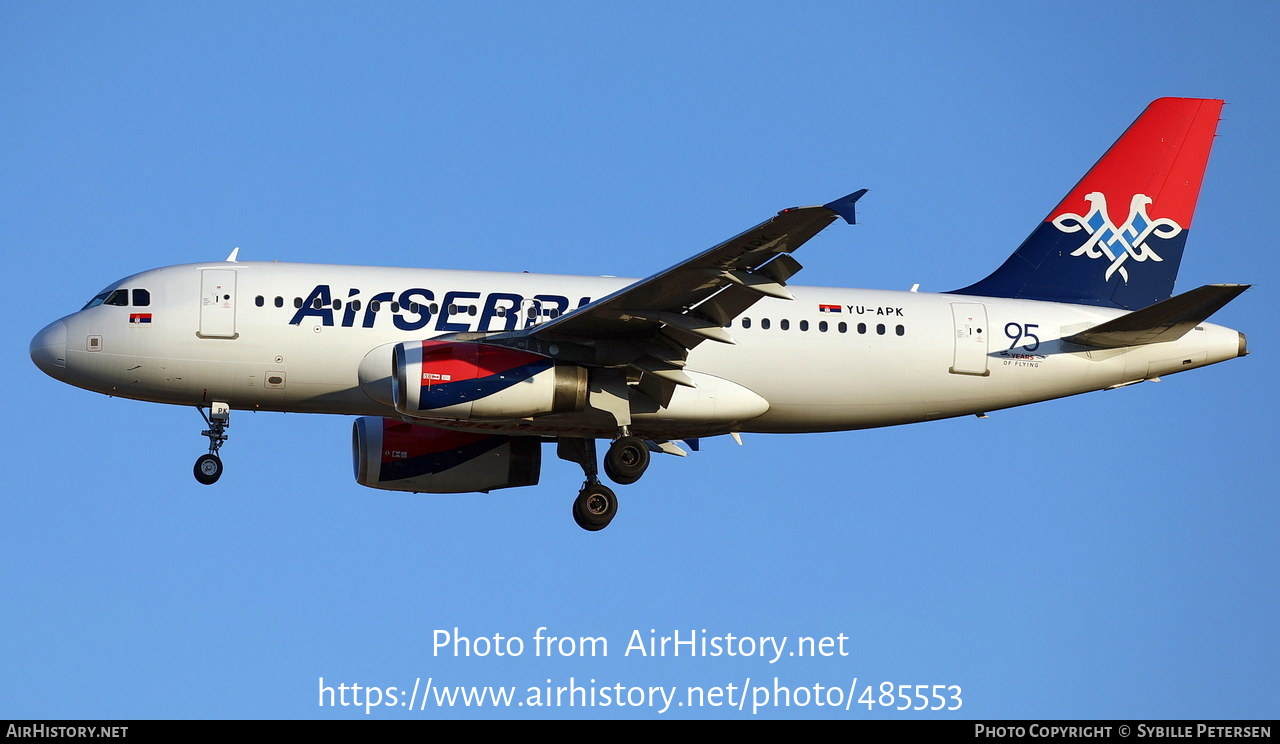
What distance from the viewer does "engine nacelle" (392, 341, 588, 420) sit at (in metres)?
27.1

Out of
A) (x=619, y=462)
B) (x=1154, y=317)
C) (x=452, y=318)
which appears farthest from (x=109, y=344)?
(x=1154, y=317)

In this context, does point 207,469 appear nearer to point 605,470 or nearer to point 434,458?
point 434,458

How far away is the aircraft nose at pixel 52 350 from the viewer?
2947 cm

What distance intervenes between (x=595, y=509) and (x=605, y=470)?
4.24ft

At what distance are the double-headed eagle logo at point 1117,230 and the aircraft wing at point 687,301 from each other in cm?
928

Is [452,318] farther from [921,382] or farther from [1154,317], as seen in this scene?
[1154,317]

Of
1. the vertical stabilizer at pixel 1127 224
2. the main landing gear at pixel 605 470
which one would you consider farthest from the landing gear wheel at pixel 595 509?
the vertical stabilizer at pixel 1127 224

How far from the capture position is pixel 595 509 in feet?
99.5

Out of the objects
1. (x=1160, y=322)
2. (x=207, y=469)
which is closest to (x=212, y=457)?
(x=207, y=469)

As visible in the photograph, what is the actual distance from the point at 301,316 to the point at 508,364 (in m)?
4.18

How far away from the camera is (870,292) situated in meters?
31.6

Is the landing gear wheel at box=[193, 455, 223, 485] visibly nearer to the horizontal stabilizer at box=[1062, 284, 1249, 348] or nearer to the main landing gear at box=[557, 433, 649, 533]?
the main landing gear at box=[557, 433, 649, 533]

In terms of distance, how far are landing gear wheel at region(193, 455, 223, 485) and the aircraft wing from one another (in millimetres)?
6763

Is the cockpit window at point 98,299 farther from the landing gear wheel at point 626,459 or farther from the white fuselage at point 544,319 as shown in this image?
the landing gear wheel at point 626,459
